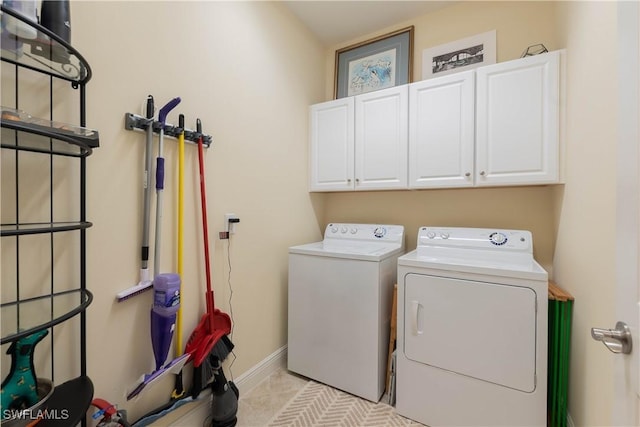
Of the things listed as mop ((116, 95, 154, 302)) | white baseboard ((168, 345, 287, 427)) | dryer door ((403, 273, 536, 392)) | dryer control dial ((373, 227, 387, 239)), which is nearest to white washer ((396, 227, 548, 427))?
dryer door ((403, 273, 536, 392))

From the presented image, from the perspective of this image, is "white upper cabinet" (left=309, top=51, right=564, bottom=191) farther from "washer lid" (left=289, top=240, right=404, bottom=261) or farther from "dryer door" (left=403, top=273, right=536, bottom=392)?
"dryer door" (left=403, top=273, right=536, bottom=392)

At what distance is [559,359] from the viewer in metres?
1.55

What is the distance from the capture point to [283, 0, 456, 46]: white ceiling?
224 cm

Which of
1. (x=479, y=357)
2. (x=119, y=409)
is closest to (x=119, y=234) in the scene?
(x=119, y=409)

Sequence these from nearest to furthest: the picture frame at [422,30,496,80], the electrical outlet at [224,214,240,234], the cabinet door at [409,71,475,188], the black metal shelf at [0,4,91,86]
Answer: the black metal shelf at [0,4,91,86]
the electrical outlet at [224,214,240,234]
the cabinet door at [409,71,475,188]
the picture frame at [422,30,496,80]

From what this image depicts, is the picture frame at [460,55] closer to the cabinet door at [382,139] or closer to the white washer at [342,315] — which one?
the cabinet door at [382,139]

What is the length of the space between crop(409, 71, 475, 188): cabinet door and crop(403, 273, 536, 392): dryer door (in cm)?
76

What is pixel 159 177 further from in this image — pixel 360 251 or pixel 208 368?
pixel 360 251

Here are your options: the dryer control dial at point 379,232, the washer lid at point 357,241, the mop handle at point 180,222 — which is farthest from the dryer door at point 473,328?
the mop handle at point 180,222

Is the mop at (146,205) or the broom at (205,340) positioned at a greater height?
the mop at (146,205)

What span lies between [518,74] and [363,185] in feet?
4.01

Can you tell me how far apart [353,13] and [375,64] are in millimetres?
435

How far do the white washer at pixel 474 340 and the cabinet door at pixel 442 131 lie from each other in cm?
58

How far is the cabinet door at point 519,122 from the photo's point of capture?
1676 millimetres
